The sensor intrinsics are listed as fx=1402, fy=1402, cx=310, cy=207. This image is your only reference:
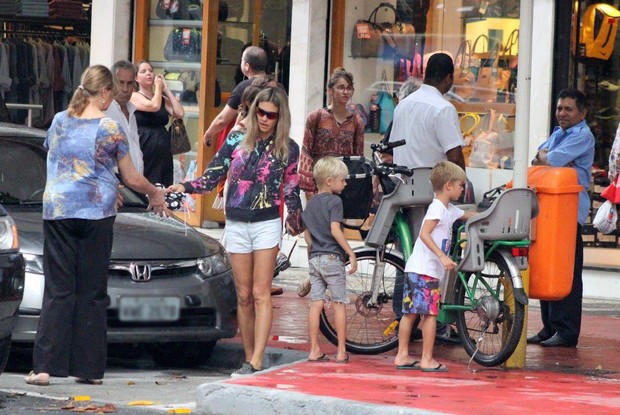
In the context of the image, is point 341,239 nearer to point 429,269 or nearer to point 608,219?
point 429,269

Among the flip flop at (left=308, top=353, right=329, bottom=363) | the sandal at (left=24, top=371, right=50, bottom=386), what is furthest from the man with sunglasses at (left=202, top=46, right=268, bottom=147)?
the sandal at (left=24, top=371, right=50, bottom=386)

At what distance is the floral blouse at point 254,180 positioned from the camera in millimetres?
8539

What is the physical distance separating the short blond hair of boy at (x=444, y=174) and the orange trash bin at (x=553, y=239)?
2.30 ft

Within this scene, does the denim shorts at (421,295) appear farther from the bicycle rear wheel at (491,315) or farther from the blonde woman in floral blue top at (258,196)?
the blonde woman in floral blue top at (258,196)

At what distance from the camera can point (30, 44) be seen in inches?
740

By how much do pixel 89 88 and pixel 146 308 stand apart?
4.74ft

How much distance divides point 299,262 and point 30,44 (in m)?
5.99

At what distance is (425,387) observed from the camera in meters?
8.02

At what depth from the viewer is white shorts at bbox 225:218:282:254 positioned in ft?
28.0

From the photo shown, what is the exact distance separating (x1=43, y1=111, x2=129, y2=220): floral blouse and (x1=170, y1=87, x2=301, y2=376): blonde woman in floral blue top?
0.56 metres

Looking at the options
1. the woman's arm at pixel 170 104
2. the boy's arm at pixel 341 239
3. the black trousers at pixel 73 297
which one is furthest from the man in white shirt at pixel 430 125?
the woman's arm at pixel 170 104

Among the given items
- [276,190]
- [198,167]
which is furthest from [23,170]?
[198,167]

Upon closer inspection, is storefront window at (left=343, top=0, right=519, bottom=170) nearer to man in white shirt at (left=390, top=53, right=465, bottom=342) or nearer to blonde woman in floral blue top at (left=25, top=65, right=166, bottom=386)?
man in white shirt at (left=390, top=53, right=465, bottom=342)

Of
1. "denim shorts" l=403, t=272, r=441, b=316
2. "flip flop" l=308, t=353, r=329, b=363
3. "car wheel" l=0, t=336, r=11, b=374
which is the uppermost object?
"denim shorts" l=403, t=272, r=441, b=316
